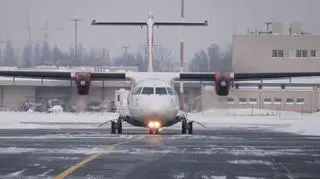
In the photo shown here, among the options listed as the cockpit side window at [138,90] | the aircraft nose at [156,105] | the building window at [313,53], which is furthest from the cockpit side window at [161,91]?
the building window at [313,53]

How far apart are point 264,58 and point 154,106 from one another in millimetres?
77551

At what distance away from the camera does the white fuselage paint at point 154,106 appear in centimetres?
3494

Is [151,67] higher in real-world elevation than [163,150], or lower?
higher

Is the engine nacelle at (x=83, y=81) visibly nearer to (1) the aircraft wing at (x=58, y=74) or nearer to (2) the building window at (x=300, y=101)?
(1) the aircraft wing at (x=58, y=74)

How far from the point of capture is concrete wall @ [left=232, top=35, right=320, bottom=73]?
110 meters

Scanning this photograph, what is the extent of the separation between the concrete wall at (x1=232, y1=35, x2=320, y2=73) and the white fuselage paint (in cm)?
7472

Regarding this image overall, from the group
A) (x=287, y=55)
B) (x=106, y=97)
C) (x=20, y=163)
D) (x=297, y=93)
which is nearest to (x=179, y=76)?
(x=20, y=163)

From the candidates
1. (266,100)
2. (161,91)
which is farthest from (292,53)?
(161,91)

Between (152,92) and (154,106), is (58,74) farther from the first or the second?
(154,106)

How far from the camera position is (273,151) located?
75.6 ft

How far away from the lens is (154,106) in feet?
115

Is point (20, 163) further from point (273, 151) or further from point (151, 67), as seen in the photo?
point (151, 67)

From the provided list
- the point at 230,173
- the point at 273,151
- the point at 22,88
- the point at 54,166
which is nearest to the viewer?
the point at 230,173

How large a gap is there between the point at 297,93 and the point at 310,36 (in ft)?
62.3
